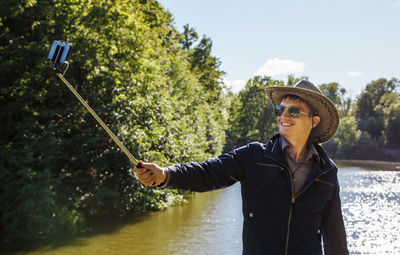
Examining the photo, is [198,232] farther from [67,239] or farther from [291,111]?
[291,111]

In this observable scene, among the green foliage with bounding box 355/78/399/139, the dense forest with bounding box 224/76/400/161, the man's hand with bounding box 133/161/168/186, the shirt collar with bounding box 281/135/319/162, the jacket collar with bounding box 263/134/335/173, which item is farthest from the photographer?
the green foliage with bounding box 355/78/399/139

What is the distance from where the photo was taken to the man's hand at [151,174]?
2.34m

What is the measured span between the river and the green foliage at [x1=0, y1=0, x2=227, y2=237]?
2.37 feet

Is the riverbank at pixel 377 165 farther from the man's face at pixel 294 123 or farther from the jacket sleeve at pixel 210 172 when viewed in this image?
the jacket sleeve at pixel 210 172

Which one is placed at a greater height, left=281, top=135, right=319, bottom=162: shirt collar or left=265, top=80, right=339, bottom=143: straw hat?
left=265, top=80, right=339, bottom=143: straw hat

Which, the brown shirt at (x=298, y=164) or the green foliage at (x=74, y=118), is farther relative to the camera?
the green foliage at (x=74, y=118)

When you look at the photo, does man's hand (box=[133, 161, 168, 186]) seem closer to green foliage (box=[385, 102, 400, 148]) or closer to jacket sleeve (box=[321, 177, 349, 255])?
jacket sleeve (box=[321, 177, 349, 255])

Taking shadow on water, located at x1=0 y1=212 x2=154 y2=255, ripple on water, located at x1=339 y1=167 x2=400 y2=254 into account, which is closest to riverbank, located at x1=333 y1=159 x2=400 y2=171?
ripple on water, located at x1=339 y1=167 x2=400 y2=254

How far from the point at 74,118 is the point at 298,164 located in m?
10.3

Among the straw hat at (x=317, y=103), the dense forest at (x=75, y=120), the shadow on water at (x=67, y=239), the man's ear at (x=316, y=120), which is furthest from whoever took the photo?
the dense forest at (x=75, y=120)

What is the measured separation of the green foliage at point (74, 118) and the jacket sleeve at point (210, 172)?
8351 mm

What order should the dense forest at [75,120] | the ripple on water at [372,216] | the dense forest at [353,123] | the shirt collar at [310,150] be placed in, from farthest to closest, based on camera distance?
1. the dense forest at [353,123]
2. the ripple on water at [372,216]
3. the dense forest at [75,120]
4. the shirt collar at [310,150]

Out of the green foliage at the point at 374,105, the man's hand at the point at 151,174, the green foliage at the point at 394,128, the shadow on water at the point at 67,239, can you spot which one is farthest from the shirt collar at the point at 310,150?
the green foliage at the point at 374,105

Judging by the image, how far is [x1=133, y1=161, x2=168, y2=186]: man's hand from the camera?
92.0 inches
